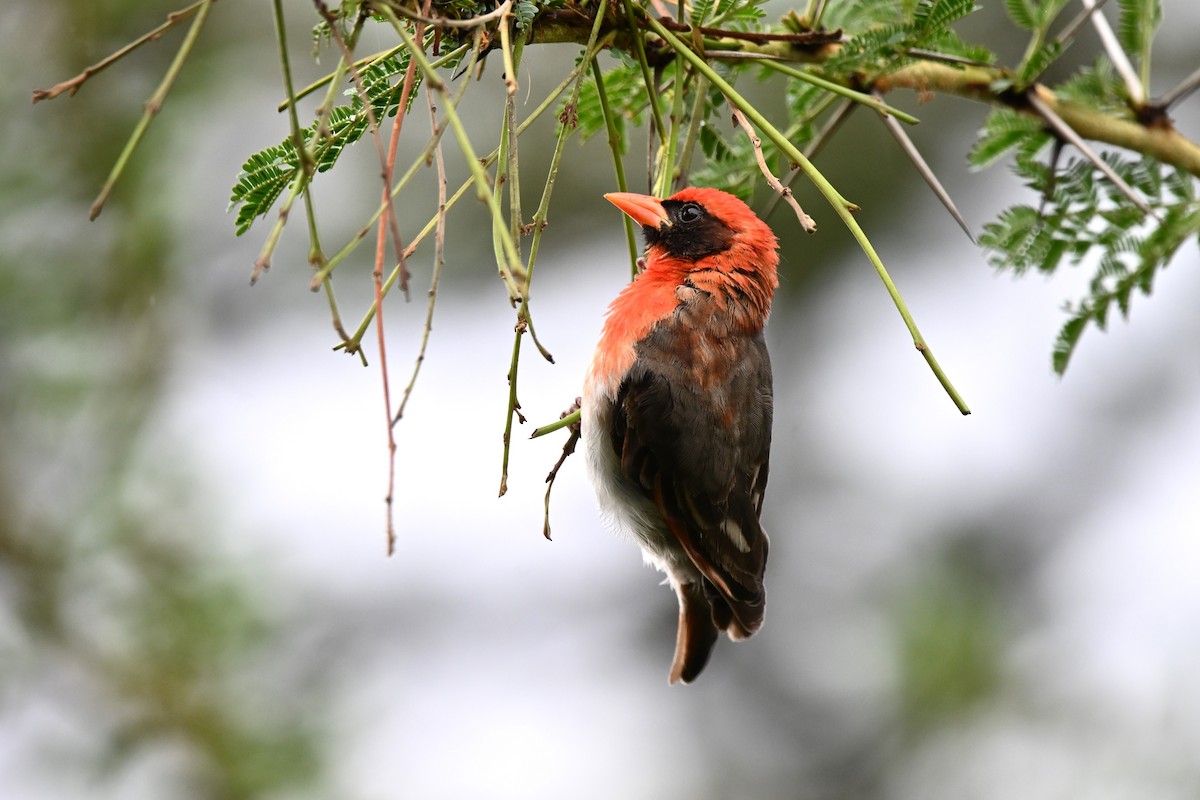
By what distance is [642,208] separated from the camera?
10.2ft

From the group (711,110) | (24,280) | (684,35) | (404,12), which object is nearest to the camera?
(404,12)

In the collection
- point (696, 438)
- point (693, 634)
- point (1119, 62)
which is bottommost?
point (693, 634)

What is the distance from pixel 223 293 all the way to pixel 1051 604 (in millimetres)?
5195

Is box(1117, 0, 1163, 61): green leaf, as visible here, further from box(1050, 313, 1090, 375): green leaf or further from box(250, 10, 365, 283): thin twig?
box(250, 10, 365, 283): thin twig

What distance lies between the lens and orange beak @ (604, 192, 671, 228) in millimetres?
2910

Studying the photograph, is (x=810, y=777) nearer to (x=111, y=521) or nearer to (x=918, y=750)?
(x=918, y=750)

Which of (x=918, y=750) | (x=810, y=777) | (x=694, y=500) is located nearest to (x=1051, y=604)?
(x=918, y=750)

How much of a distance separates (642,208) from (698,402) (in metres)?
0.56

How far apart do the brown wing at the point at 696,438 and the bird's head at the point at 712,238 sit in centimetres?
24

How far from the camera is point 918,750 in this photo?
728 centimetres

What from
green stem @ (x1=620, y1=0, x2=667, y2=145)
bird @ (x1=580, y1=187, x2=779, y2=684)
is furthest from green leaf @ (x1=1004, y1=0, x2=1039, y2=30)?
bird @ (x1=580, y1=187, x2=779, y2=684)

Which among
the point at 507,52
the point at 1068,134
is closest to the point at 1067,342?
the point at 1068,134

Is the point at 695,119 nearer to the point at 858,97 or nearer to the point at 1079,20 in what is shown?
the point at 858,97

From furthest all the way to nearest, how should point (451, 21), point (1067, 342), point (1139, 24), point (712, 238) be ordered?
point (712, 238)
point (1067, 342)
point (1139, 24)
point (451, 21)
